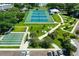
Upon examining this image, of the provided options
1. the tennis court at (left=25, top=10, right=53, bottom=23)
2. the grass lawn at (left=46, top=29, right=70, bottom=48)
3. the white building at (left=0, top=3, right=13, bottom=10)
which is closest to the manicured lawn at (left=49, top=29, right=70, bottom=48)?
the grass lawn at (left=46, top=29, right=70, bottom=48)

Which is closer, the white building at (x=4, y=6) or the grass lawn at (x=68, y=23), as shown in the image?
the white building at (x=4, y=6)

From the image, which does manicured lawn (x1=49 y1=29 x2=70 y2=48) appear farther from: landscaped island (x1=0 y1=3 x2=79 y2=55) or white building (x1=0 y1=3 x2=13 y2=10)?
white building (x1=0 y1=3 x2=13 y2=10)

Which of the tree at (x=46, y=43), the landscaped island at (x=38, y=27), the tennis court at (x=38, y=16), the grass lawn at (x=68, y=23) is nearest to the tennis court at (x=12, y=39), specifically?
the landscaped island at (x=38, y=27)

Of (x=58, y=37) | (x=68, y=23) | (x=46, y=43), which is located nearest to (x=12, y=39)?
(x=46, y=43)

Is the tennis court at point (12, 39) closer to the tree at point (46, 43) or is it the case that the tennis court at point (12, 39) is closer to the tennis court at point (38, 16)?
the tennis court at point (38, 16)

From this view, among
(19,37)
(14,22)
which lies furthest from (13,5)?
(19,37)
